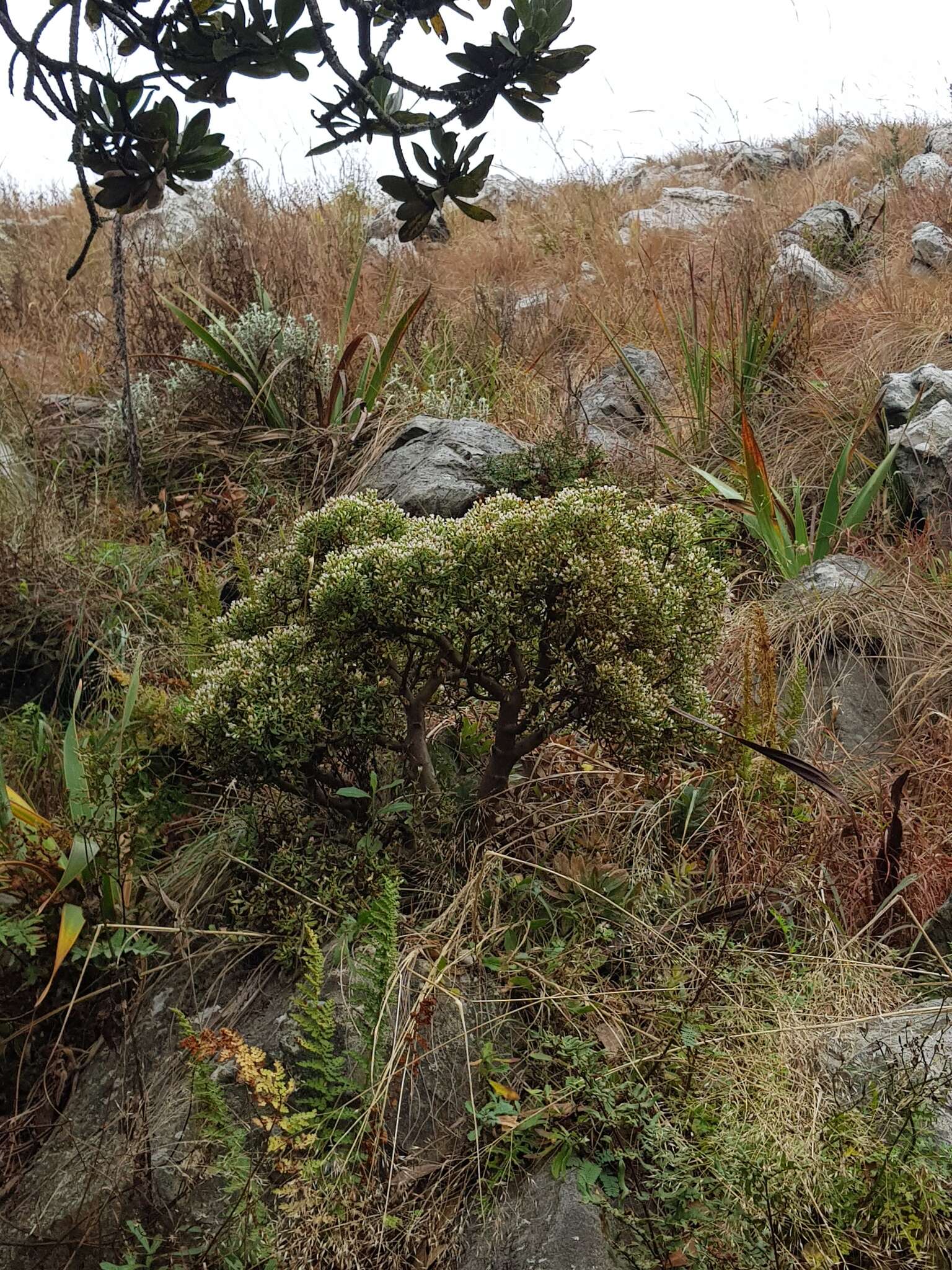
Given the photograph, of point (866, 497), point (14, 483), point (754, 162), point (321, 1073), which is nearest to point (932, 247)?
point (866, 497)

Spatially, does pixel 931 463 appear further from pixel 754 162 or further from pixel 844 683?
pixel 754 162

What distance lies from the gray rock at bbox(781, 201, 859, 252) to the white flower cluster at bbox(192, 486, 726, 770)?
5697 millimetres

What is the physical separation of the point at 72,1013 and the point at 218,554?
2321 millimetres

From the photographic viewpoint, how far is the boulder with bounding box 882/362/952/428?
4.35m

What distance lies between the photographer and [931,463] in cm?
407

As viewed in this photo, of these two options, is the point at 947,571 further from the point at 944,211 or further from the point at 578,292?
the point at 944,211

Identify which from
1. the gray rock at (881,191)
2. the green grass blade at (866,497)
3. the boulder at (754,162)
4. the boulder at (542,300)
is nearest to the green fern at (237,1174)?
the green grass blade at (866,497)

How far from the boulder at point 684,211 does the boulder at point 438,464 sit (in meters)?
4.53

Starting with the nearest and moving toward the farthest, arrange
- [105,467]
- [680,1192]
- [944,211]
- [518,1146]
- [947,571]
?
[680,1192] → [518,1146] → [947,571] → [105,467] → [944,211]

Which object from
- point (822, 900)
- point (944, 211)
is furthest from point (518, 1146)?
point (944, 211)

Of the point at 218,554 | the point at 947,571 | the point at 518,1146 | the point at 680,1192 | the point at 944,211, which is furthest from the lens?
the point at 944,211

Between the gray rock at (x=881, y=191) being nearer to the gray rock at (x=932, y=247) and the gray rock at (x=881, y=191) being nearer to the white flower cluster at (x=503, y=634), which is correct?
the gray rock at (x=932, y=247)

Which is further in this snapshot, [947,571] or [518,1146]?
[947,571]

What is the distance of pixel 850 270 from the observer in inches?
274
